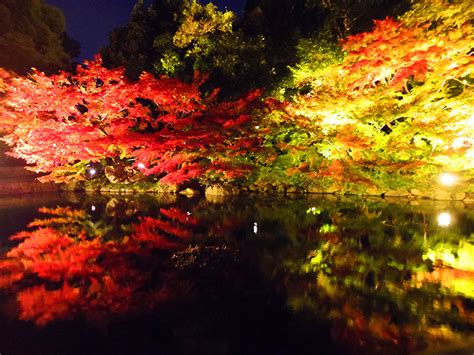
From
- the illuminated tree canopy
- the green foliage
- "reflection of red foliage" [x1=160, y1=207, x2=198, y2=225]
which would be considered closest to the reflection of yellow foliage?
"reflection of red foliage" [x1=160, y1=207, x2=198, y2=225]

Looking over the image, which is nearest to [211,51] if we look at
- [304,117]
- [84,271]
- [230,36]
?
[230,36]

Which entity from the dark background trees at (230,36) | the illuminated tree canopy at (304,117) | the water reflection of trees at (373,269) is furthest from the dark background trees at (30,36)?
the water reflection of trees at (373,269)

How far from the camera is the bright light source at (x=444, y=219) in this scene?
8.07 meters

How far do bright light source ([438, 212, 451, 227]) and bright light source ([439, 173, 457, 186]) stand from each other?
3.07 m

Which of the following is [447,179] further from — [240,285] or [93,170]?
[93,170]

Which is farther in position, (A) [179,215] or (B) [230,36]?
(B) [230,36]

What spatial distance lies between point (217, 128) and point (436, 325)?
10.4 metres

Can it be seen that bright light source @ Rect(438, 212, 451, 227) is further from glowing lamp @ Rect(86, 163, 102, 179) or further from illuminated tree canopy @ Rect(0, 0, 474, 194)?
glowing lamp @ Rect(86, 163, 102, 179)

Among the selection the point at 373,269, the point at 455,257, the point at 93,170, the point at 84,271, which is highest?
the point at 93,170

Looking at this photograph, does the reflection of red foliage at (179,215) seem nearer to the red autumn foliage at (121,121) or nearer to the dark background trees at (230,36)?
the red autumn foliage at (121,121)

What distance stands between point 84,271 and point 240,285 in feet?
8.47

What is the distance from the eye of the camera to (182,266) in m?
5.53

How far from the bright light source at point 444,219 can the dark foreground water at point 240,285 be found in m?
0.03

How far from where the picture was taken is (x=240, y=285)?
4844 millimetres
